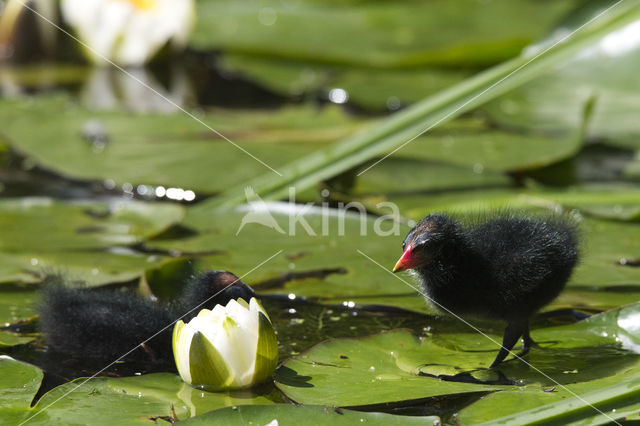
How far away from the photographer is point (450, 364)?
4.49 feet

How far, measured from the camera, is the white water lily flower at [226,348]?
1.26m

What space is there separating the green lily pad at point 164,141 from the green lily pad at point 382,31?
2.06 feet

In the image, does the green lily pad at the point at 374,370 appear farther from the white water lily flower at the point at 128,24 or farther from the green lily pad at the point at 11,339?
the white water lily flower at the point at 128,24

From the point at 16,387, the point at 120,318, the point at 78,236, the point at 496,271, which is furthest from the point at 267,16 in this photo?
the point at 16,387

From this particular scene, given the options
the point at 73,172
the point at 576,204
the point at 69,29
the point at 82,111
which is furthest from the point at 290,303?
the point at 69,29

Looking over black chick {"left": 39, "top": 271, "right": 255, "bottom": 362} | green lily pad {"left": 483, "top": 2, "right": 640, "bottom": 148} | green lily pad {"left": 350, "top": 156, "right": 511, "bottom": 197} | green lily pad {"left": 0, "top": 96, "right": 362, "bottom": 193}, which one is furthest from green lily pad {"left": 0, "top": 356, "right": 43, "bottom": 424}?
green lily pad {"left": 483, "top": 2, "right": 640, "bottom": 148}

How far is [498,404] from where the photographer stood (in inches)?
46.5

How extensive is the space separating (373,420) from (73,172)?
1.63m

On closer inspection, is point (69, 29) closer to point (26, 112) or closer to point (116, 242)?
point (26, 112)

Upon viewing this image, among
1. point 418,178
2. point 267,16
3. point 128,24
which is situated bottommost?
point 418,178

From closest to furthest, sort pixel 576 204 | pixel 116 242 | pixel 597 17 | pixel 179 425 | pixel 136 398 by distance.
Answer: pixel 179 425 → pixel 136 398 → pixel 116 242 → pixel 576 204 → pixel 597 17

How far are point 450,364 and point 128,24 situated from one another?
112 inches

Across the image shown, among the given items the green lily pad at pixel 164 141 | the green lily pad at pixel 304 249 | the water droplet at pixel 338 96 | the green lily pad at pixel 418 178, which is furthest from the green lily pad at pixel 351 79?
the green lily pad at pixel 304 249

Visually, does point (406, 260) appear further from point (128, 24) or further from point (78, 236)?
point (128, 24)
